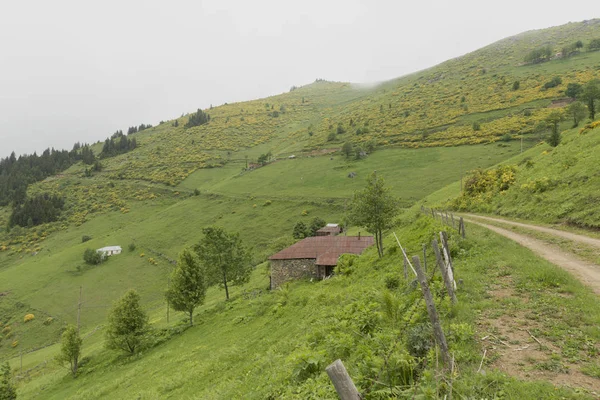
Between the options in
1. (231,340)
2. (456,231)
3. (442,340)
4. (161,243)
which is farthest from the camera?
(161,243)

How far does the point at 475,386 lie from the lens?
5582mm

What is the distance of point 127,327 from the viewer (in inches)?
1258

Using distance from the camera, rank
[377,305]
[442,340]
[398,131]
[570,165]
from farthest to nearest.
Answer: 1. [398,131]
2. [570,165]
3. [377,305]
4. [442,340]

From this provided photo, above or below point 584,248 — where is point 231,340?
below

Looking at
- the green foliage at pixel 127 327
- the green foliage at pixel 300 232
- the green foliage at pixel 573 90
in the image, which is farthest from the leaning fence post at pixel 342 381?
the green foliage at pixel 573 90

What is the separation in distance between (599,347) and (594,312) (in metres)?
1.80

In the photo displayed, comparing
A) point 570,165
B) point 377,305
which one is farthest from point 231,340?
point 570,165

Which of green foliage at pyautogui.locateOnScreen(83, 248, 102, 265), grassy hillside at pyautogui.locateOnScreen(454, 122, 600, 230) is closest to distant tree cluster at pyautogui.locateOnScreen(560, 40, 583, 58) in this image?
grassy hillside at pyautogui.locateOnScreen(454, 122, 600, 230)

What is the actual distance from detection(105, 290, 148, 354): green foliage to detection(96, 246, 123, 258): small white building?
5216cm

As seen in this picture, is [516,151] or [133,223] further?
[133,223]

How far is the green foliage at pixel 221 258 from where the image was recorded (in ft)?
133

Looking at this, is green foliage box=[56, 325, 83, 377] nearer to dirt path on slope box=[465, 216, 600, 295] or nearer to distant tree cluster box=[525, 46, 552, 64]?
dirt path on slope box=[465, 216, 600, 295]

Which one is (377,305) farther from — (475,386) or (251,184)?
(251,184)

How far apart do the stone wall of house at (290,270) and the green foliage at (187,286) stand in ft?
29.5
